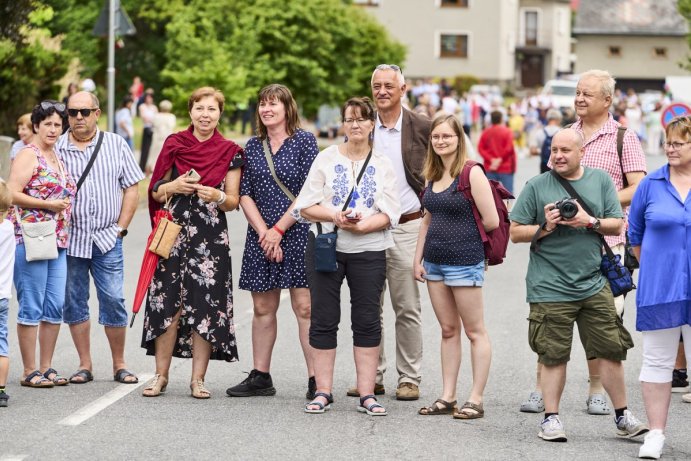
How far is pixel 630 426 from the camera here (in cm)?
750

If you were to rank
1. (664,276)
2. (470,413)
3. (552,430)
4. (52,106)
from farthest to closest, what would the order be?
(52,106), (470,413), (552,430), (664,276)

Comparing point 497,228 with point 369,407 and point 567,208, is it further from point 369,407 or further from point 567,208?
point 369,407

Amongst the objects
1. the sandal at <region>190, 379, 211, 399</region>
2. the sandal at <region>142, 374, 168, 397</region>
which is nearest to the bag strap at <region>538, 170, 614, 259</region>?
the sandal at <region>190, 379, 211, 399</region>

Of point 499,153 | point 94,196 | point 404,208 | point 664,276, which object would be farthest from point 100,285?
point 499,153

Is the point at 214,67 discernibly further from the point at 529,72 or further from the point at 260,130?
the point at 529,72

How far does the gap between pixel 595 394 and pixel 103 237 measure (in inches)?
132

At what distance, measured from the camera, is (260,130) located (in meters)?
8.62

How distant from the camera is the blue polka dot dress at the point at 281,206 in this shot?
8578 millimetres

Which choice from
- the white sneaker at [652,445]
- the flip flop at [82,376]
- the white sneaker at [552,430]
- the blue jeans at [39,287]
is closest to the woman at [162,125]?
the flip flop at [82,376]

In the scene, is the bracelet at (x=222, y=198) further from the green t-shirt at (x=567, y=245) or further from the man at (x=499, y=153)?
the man at (x=499, y=153)

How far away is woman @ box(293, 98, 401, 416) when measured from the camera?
26.7ft

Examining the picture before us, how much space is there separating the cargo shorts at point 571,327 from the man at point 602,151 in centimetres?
85

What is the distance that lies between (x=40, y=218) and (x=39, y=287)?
45 cm

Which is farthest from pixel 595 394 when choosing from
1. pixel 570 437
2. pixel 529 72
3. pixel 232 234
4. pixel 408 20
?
pixel 529 72
